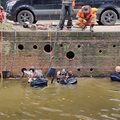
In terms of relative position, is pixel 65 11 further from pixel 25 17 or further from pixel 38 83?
pixel 38 83

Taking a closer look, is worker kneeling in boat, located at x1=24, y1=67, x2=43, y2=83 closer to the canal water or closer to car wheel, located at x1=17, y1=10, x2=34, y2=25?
the canal water

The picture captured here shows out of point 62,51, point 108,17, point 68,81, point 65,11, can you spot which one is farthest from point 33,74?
point 108,17

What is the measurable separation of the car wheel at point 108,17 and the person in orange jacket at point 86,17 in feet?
9.06

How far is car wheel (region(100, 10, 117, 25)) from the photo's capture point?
2150 centimetres

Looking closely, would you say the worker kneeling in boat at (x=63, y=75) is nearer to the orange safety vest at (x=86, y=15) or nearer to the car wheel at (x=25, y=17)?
the orange safety vest at (x=86, y=15)

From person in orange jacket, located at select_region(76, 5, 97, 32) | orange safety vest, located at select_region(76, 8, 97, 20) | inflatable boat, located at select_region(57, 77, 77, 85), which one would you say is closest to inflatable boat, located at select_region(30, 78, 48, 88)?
inflatable boat, located at select_region(57, 77, 77, 85)

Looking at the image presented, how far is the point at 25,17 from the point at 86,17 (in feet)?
10.9

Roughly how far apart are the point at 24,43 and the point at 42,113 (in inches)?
206

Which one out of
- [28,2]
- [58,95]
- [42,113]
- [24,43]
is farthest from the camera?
[28,2]

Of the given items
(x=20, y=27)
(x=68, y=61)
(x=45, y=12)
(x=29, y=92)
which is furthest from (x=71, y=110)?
(x=45, y=12)

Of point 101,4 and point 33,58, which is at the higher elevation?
point 101,4

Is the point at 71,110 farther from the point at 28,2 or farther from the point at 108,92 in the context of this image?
the point at 28,2

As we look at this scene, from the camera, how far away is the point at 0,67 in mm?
18438

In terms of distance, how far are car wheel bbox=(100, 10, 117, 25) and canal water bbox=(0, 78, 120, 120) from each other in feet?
13.7
